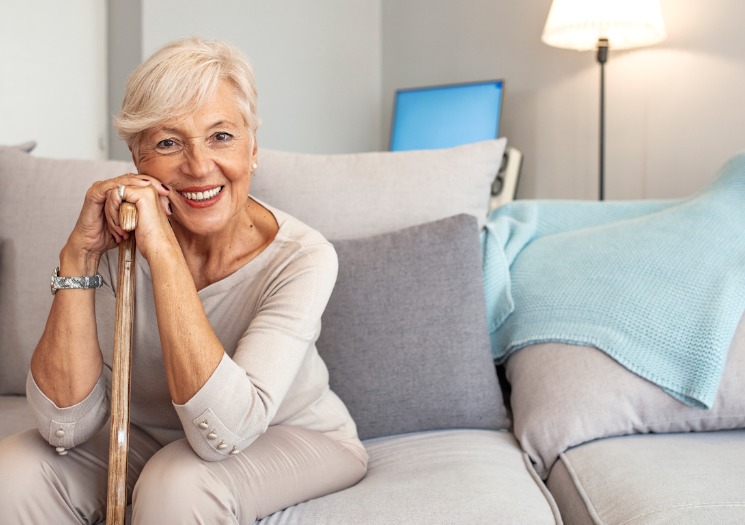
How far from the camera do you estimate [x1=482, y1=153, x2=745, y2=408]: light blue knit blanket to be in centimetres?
161

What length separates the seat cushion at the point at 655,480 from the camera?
1243mm

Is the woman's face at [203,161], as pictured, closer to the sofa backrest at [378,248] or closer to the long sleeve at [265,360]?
the long sleeve at [265,360]

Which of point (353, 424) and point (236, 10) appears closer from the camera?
point (353, 424)

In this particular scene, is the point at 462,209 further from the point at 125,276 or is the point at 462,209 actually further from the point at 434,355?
the point at 125,276

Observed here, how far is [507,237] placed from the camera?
1.95 m

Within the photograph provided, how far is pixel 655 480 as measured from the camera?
1.34 metres

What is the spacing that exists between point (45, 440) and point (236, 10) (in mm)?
2822

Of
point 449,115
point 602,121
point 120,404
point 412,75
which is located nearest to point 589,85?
point 602,121

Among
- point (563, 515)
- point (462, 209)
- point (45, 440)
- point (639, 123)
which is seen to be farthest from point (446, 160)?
point (639, 123)

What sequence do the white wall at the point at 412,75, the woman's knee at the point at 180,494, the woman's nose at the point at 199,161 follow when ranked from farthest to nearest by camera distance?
the white wall at the point at 412,75, the woman's nose at the point at 199,161, the woman's knee at the point at 180,494

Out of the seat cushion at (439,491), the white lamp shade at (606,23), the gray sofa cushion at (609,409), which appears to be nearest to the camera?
the seat cushion at (439,491)

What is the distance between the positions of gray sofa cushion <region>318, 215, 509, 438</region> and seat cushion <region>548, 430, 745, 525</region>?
24 centimetres

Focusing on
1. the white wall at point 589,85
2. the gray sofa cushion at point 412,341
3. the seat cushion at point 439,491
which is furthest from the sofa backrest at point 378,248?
the white wall at point 589,85

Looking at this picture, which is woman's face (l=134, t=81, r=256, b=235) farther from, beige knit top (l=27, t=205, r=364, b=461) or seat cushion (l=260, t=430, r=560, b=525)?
seat cushion (l=260, t=430, r=560, b=525)
